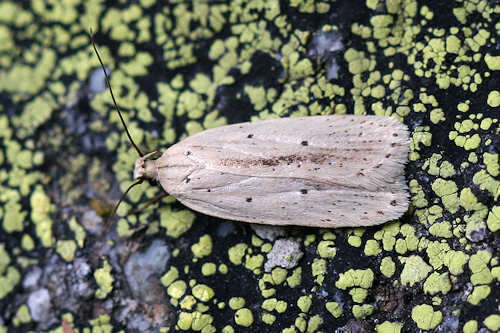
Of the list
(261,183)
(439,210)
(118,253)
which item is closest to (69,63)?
(118,253)

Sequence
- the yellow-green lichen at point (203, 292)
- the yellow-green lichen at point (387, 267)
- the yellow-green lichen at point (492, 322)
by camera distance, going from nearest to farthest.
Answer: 1. the yellow-green lichen at point (492, 322)
2. the yellow-green lichen at point (387, 267)
3. the yellow-green lichen at point (203, 292)

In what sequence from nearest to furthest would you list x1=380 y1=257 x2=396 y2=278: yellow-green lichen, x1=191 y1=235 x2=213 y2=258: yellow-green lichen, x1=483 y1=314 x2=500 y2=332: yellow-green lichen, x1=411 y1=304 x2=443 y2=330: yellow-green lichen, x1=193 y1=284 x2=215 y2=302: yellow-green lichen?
x1=483 y1=314 x2=500 y2=332: yellow-green lichen → x1=411 y1=304 x2=443 y2=330: yellow-green lichen → x1=380 y1=257 x2=396 y2=278: yellow-green lichen → x1=193 y1=284 x2=215 y2=302: yellow-green lichen → x1=191 y1=235 x2=213 y2=258: yellow-green lichen

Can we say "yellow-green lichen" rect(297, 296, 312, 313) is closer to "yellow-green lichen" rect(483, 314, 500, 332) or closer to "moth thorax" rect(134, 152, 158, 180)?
"yellow-green lichen" rect(483, 314, 500, 332)

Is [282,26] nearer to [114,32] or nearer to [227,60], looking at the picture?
[227,60]

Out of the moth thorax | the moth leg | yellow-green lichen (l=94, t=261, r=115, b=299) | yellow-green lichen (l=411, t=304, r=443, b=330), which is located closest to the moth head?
the moth thorax

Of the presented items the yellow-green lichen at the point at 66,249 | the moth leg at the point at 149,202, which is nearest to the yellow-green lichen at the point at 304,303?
the moth leg at the point at 149,202

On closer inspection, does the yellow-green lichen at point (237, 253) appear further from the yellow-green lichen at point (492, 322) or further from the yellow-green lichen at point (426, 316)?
the yellow-green lichen at point (492, 322)

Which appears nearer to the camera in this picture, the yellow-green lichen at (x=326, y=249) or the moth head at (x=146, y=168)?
the yellow-green lichen at (x=326, y=249)

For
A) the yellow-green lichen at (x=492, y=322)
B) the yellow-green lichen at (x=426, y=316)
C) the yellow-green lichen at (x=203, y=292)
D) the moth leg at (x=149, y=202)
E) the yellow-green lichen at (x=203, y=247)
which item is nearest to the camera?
the yellow-green lichen at (x=492, y=322)
